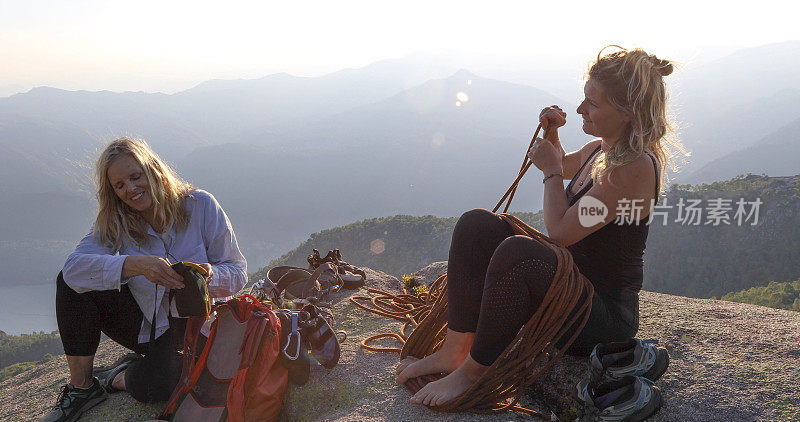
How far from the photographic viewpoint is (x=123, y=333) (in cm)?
320

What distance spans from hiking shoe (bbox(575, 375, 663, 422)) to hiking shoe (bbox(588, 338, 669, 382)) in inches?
1.5

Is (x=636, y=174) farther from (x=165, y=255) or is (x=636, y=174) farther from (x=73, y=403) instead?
(x=73, y=403)

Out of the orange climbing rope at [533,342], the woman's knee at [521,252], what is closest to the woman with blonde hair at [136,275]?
the orange climbing rope at [533,342]

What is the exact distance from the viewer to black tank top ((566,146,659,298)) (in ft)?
7.95

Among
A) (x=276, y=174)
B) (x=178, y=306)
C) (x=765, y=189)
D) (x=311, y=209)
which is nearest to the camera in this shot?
(x=178, y=306)

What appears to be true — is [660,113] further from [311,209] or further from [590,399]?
[311,209]

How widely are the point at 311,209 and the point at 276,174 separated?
28.8 metres

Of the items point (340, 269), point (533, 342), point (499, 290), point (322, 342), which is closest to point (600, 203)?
point (499, 290)

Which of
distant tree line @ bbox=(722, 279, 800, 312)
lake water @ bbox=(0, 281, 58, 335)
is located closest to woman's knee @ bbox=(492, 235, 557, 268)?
distant tree line @ bbox=(722, 279, 800, 312)

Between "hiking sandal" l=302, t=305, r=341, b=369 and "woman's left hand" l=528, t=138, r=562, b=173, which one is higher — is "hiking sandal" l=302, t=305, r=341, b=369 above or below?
below

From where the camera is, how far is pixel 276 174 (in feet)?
587

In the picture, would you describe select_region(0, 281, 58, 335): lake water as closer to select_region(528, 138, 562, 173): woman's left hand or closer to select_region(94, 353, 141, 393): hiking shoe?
select_region(94, 353, 141, 393): hiking shoe

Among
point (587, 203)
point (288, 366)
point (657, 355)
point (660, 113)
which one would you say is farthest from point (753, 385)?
point (288, 366)

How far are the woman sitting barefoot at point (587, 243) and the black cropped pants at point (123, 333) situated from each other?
1.79 metres
